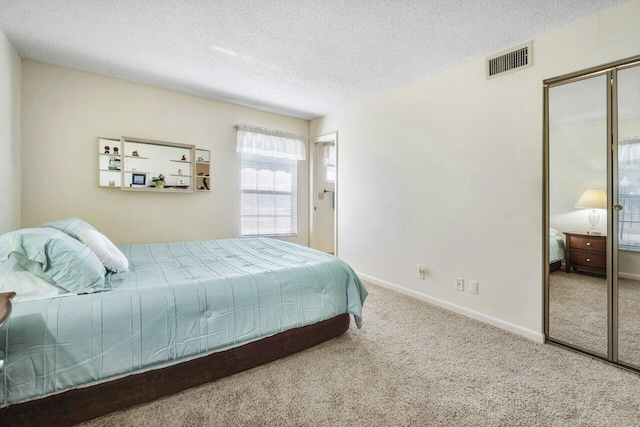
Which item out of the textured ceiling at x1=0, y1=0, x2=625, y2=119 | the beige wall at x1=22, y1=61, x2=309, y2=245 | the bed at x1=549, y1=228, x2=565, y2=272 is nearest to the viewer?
the textured ceiling at x1=0, y1=0, x2=625, y2=119

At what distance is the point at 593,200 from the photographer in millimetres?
2090

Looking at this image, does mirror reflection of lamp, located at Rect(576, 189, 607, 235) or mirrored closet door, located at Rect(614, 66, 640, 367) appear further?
mirror reflection of lamp, located at Rect(576, 189, 607, 235)

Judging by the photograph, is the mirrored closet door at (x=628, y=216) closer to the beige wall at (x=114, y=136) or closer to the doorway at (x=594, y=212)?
the doorway at (x=594, y=212)

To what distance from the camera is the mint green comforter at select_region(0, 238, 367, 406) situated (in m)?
1.29

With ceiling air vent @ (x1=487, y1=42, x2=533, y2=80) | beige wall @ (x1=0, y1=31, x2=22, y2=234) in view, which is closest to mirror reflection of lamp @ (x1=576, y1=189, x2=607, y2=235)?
ceiling air vent @ (x1=487, y1=42, x2=533, y2=80)

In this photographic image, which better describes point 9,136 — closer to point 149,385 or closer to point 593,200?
point 149,385

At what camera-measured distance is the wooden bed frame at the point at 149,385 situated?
132cm

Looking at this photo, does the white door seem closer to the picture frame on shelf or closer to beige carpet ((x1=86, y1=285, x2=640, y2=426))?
the picture frame on shelf

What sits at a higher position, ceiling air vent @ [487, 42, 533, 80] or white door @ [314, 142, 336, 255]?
ceiling air vent @ [487, 42, 533, 80]

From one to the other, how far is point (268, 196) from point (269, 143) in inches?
31.8

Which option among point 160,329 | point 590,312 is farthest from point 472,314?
point 160,329

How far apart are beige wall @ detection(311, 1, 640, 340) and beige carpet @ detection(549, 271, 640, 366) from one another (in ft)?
0.42

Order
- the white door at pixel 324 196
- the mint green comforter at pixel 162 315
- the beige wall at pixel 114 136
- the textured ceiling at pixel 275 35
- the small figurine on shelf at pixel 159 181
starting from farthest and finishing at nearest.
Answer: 1. the white door at pixel 324 196
2. the small figurine on shelf at pixel 159 181
3. the beige wall at pixel 114 136
4. the textured ceiling at pixel 275 35
5. the mint green comforter at pixel 162 315

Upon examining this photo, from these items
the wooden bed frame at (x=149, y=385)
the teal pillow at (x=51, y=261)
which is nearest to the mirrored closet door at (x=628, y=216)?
the wooden bed frame at (x=149, y=385)
